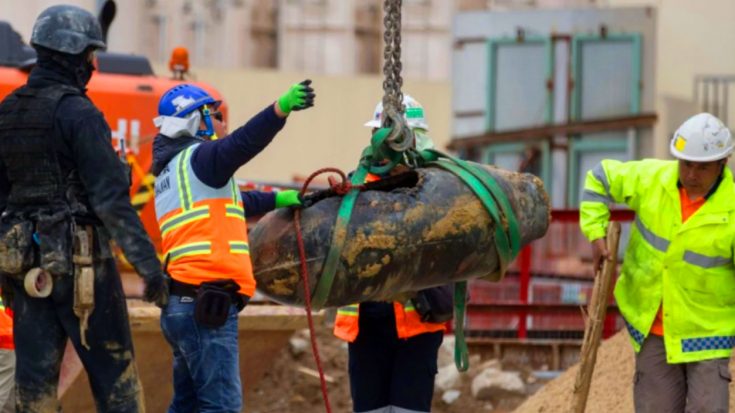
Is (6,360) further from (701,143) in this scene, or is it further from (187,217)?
(701,143)

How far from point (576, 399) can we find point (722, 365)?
2.71 ft

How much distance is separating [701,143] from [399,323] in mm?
1625

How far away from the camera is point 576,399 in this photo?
9.01 metres

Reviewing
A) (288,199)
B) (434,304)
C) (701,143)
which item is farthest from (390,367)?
(701,143)

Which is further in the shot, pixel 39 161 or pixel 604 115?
pixel 604 115

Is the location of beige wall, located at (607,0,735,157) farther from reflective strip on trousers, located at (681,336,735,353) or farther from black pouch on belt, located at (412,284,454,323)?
black pouch on belt, located at (412,284,454,323)

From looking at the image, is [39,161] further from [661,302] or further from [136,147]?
[136,147]

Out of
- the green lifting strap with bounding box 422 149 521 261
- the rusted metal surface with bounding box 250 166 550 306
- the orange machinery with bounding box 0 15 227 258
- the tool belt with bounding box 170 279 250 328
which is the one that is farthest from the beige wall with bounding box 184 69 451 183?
the tool belt with bounding box 170 279 250 328

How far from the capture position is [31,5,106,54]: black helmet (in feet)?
24.3

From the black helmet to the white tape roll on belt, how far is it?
89 cm

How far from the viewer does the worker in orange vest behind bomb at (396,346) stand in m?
8.61

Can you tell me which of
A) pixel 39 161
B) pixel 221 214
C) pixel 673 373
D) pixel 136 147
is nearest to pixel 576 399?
pixel 673 373

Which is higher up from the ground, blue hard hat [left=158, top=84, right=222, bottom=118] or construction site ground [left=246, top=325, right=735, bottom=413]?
blue hard hat [left=158, top=84, right=222, bottom=118]

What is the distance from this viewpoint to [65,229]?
7328mm
